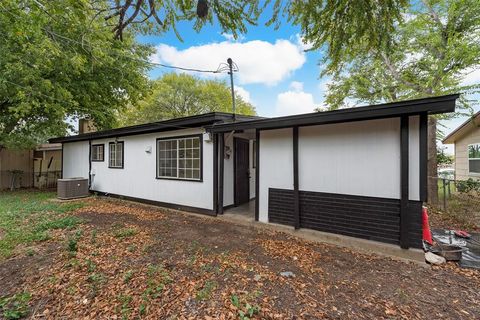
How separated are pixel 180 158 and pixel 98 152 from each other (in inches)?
186

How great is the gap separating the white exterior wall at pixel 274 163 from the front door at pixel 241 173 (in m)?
1.53

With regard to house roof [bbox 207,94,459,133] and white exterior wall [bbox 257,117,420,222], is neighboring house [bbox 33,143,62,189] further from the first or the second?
white exterior wall [bbox 257,117,420,222]

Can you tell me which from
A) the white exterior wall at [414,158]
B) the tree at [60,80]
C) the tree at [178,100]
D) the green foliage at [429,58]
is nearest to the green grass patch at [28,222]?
the tree at [60,80]

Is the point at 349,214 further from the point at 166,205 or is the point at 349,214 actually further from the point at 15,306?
the point at 166,205

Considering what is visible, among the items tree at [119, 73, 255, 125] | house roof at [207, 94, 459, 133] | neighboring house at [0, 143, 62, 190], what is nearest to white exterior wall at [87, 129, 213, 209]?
house roof at [207, 94, 459, 133]

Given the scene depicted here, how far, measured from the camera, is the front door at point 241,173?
6262mm

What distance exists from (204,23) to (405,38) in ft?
27.3

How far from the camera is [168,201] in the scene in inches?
261

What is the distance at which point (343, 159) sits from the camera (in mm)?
3865

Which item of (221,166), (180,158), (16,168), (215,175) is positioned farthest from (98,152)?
(221,166)

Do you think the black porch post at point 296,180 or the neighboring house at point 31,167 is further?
the neighboring house at point 31,167

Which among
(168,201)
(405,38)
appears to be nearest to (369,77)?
(405,38)

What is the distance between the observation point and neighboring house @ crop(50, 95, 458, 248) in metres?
3.29

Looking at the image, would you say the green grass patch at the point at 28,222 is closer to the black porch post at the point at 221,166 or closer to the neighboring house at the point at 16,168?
the black porch post at the point at 221,166
